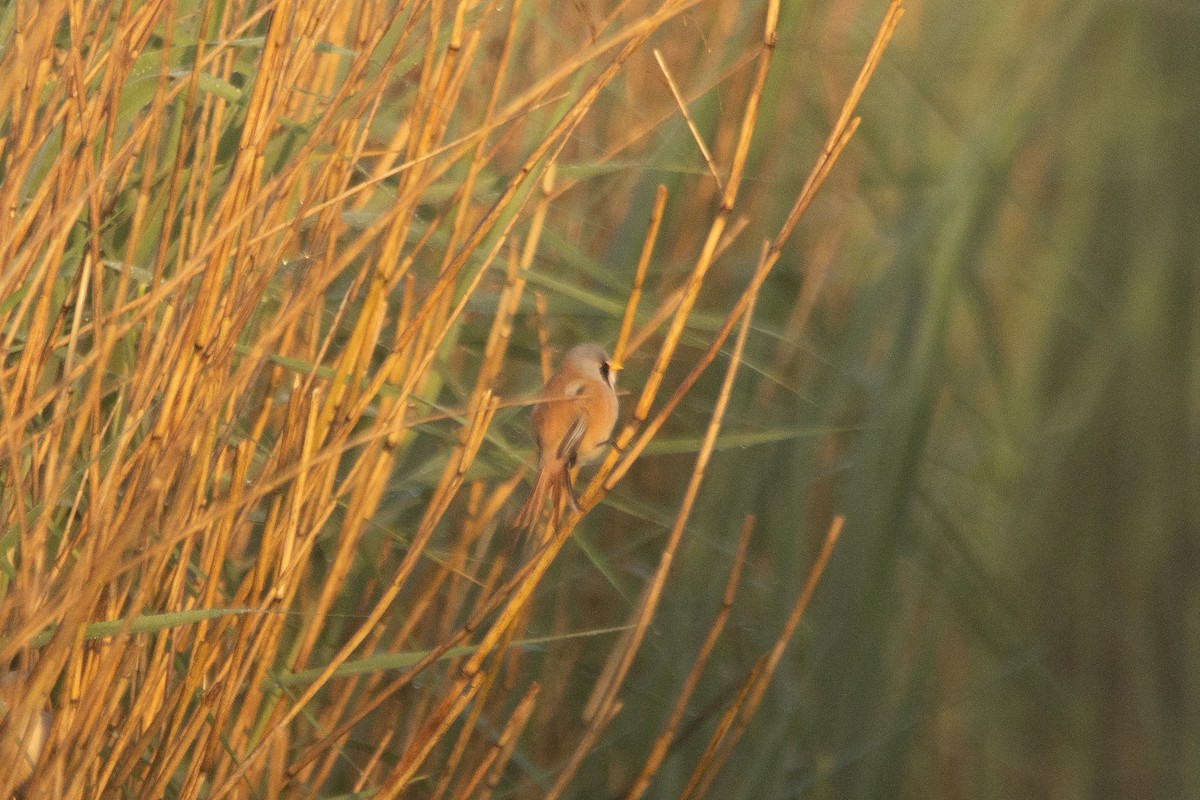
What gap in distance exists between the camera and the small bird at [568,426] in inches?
38.9

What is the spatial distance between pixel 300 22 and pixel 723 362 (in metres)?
0.60

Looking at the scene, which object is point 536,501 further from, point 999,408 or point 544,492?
point 999,408

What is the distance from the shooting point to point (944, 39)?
1380mm

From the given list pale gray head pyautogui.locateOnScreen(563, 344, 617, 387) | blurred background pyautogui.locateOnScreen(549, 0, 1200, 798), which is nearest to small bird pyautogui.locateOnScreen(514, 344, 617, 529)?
pale gray head pyautogui.locateOnScreen(563, 344, 617, 387)

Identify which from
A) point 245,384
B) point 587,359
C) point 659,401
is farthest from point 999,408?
point 245,384

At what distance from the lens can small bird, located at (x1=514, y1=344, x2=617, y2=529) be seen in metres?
0.99

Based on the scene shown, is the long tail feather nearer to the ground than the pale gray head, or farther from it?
nearer to the ground

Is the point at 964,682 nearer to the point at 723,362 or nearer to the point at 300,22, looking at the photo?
the point at 723,362

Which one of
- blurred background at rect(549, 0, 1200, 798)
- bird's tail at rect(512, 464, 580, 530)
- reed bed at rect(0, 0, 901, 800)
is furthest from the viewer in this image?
blurred background at rect(549, 0, 1200, 798)

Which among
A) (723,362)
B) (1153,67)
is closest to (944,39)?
(1153,67)

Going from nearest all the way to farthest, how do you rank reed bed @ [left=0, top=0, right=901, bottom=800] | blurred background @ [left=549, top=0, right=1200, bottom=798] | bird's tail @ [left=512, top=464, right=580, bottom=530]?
reed bed @ [left=0, top=0, right=901, bottom=800] < bird's tail @ [left=512, top=464, right=580, bottom=530] < blurred background @ [left=549, top=0, right=1200, bottom=798]

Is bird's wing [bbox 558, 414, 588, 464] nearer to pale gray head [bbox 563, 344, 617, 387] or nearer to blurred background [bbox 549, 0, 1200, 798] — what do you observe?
pale gray head [bbox 563, 344, 617, 387]

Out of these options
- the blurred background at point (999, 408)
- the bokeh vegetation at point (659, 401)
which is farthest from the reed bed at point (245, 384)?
the blurred background at point (999, 408)

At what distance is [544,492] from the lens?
39.1 inches
